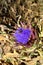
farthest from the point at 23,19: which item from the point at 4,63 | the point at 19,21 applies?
the point at 4,63

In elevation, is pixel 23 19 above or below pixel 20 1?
below

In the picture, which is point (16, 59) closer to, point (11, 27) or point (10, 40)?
point (10, 40)

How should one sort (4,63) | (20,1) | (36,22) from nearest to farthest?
1. (4,63)
2. (36,22)
3. (20,1)

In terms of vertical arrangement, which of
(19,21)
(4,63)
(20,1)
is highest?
(20,1)

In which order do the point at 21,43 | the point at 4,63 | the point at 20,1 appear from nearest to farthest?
the point at 4,63 → the point at 21,43 → the point at 20,1

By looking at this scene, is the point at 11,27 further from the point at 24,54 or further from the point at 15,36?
the point at 24,54

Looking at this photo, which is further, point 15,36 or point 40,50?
point 15,36

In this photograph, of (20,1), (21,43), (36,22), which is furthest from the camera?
(20,1)

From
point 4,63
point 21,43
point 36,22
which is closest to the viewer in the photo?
point 4,63

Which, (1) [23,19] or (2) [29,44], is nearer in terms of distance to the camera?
(2) [29,44]

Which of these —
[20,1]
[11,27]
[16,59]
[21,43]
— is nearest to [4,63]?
[16,59]
